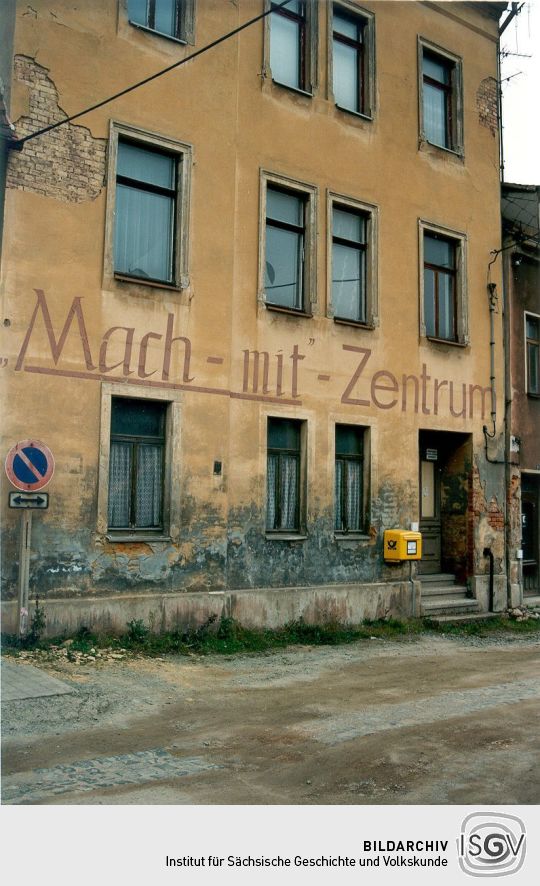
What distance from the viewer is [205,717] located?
6789mm

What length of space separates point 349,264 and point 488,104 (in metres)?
4.90

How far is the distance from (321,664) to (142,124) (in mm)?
6965

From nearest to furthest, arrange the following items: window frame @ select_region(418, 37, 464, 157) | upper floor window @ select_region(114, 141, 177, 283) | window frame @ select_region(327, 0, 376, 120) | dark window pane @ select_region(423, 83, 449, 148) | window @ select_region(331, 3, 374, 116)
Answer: upper floor window @ select_region(114, 141, 177, 283), window @ select_region(331, 3, 374, 116), window frame @ select_region(327, 0, 376, 120), dark window pane @ select_region(423, 83, 449, 148), window frame @ select_region(418, 37, 464, 157)

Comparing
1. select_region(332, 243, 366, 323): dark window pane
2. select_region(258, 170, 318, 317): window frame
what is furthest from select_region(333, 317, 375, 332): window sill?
select_region(258, 170, 318, 317): window frame

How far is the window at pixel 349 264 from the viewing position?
40.8 ft

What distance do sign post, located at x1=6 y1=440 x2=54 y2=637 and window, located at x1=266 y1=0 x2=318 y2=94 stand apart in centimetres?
689

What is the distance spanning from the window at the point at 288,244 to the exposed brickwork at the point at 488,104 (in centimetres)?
478

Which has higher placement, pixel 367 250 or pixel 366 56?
pixel 366 56

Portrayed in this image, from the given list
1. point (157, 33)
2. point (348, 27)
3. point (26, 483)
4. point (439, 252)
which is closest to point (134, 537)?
point (26, 483)

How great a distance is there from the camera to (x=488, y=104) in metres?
14.9

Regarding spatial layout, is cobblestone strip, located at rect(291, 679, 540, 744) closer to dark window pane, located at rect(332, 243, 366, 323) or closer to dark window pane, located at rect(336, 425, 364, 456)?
dark window pane, located at rect(336, 425, 364, 456)

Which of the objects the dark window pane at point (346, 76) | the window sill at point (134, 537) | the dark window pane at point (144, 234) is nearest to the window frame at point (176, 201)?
the dark window pane at point (144, 234)

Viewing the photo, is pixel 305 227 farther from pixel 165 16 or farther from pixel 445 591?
pixel 445 591

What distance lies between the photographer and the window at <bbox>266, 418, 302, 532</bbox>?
11406 millimetres
